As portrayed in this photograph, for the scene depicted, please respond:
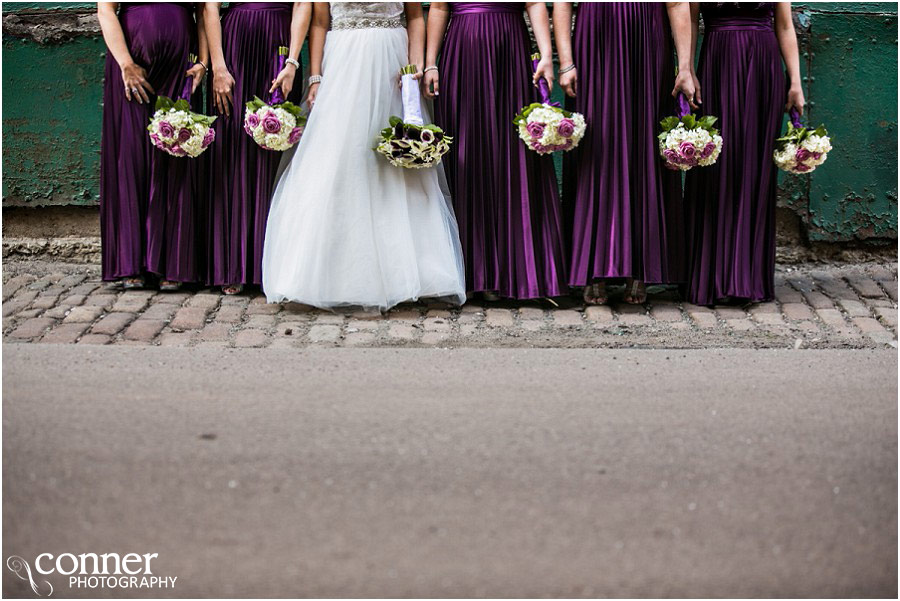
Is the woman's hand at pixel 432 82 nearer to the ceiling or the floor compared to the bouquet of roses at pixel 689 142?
nearer to the ceiling

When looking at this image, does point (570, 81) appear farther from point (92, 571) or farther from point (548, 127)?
point (92, 571)

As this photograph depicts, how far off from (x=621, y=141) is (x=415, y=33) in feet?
4.58

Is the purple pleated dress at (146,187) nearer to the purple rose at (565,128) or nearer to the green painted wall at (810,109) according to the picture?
the green painted wall at (810,109)

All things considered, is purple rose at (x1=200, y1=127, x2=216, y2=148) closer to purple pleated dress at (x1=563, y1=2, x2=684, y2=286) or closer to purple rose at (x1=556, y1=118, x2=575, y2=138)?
purple rose at (x1=556, y1=118, x2=575, y2=138)

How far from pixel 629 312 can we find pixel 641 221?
0.55m

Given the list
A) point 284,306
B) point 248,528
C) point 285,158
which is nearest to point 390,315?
point 284,306

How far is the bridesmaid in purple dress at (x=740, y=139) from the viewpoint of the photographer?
6355 millimetres

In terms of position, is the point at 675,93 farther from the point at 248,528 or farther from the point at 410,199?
the point at 248,528

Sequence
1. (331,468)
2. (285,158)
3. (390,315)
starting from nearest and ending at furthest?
(331,468), (390,315), (285,158)

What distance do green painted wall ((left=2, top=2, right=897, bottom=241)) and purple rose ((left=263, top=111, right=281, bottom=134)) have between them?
6.65 feet

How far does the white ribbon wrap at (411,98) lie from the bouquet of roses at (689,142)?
56.2 inches

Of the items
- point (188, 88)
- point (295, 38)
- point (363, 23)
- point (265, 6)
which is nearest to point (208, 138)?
point (188, 88)

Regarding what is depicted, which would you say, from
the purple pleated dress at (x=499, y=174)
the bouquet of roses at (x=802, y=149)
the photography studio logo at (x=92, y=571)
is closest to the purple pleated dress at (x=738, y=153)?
the bouquet of roses at (x=802, y=149)

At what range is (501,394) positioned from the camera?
4477mm
